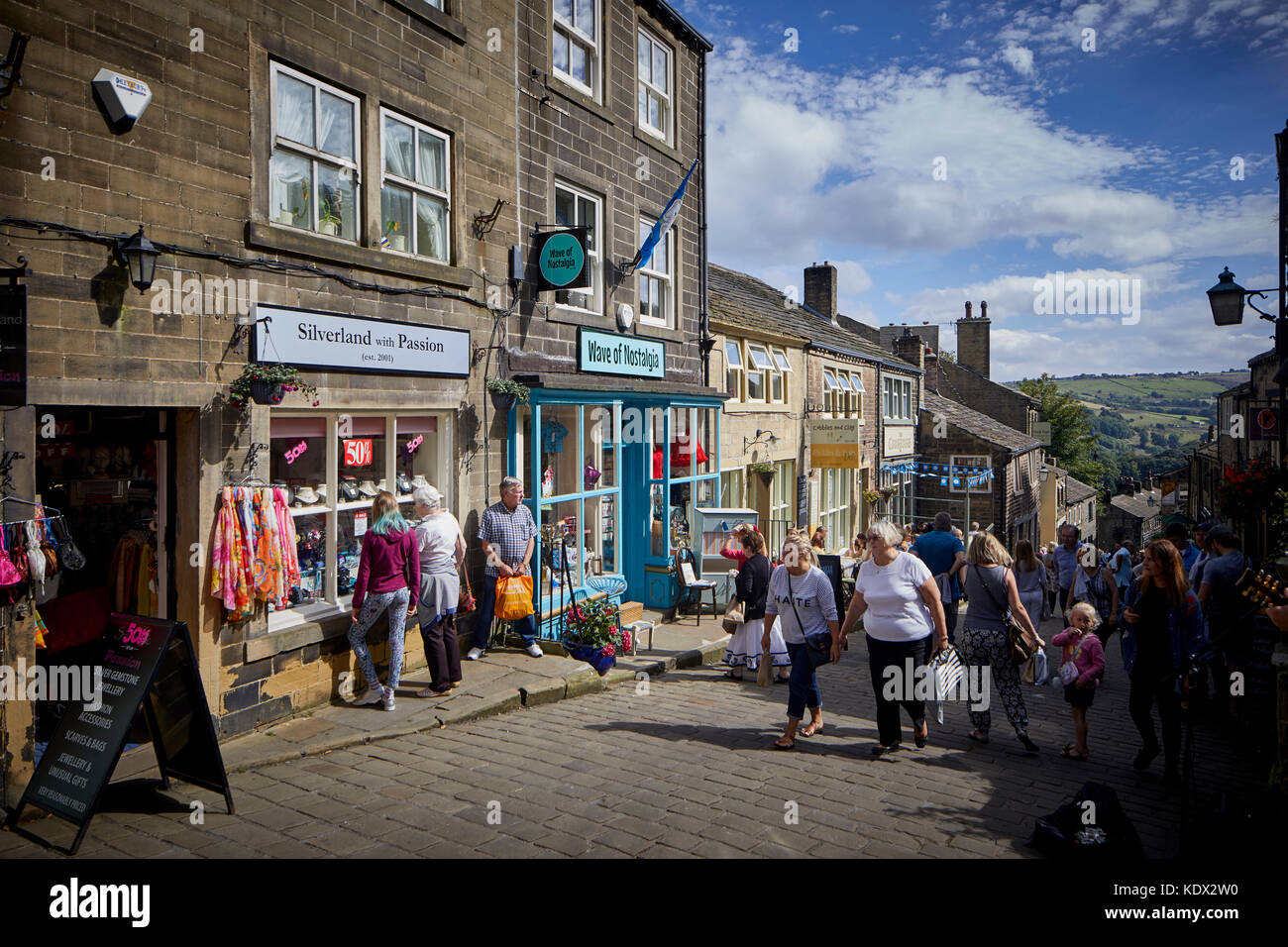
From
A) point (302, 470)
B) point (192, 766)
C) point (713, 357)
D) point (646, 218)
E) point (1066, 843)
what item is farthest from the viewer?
point (713, 357)

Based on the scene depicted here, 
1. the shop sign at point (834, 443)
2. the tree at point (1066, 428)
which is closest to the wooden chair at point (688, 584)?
the shop sign at point (834, 443)

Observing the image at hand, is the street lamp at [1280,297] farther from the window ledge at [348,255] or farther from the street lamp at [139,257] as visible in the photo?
the street lamp at [139,257]

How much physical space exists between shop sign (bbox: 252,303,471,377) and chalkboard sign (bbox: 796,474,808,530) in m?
13.4

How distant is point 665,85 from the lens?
14.4 metres

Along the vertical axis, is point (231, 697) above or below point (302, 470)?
below

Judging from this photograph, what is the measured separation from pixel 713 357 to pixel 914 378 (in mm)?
17199

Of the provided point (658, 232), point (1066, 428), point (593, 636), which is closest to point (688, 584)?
point (593, 636)

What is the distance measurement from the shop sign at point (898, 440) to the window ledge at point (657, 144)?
51.3 feet

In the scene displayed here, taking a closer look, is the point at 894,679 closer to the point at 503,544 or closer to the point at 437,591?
the point at 437,591

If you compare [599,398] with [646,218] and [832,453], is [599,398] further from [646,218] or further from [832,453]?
[832,453]

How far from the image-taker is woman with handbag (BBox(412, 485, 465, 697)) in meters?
7.79

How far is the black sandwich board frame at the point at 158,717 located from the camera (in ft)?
16.0

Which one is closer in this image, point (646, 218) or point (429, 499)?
point (429, 499)

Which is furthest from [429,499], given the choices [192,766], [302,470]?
[192,766]
